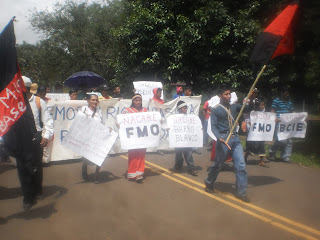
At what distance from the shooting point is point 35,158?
4.99 m

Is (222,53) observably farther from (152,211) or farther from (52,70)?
(52,70)

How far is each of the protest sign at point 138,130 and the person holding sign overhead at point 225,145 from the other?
Result: 4.74 ft

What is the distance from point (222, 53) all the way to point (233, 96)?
3.64m

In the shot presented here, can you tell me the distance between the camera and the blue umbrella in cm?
1295

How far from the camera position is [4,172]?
7.08 metres

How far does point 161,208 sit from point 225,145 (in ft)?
4.82

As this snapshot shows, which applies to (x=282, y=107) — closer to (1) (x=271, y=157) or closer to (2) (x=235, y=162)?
(1) (x=271, y=157)

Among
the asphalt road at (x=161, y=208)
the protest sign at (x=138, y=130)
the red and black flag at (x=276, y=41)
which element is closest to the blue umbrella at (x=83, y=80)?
the asphalt road at (x=161, y=208)

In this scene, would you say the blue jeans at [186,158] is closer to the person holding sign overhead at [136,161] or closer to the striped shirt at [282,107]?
the person holding sign overhead at [136,161]

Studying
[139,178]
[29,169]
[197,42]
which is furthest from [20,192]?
[197,42]

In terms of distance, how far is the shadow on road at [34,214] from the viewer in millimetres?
4559

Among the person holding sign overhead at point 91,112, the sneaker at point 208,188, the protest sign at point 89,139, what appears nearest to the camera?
the sneaker at point 208,188

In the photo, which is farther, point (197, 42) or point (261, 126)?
point (197, 42)

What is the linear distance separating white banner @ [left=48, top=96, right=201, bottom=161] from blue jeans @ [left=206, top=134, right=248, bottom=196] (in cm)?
181
